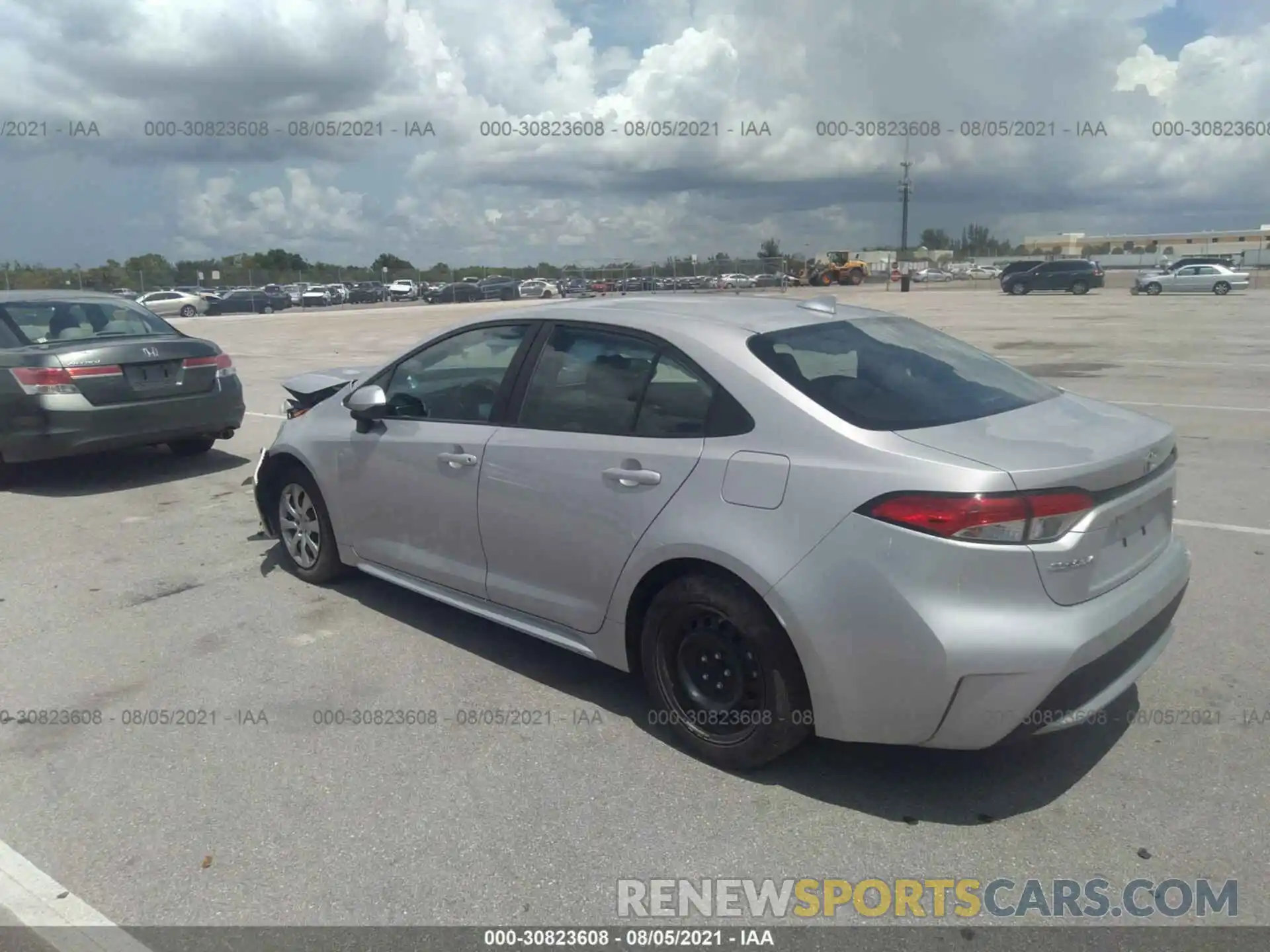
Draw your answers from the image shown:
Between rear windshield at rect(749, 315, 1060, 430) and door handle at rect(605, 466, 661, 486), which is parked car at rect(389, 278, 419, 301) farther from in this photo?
door handle at rect(605, 466, 661, 486)

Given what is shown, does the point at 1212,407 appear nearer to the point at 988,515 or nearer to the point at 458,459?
the point at 988,515

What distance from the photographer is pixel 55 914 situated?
292cm

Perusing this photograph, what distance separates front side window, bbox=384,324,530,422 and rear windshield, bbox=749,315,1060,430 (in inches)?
50.0

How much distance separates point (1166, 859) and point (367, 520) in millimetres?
3663

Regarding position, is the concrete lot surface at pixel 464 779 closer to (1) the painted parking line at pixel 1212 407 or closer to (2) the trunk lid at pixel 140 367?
(2) the trunk lid at pixel 140 367

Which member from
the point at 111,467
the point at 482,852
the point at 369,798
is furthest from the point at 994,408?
the point at 111,467

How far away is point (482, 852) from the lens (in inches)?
124

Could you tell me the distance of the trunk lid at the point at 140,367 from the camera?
7590 millimetres

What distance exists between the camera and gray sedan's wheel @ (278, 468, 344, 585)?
5.38m

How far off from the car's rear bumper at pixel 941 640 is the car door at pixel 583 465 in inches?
28.4

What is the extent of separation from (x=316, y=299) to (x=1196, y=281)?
47.2 metres

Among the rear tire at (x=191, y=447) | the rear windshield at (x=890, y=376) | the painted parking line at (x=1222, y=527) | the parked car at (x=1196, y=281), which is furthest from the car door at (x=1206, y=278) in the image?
the rear windshield at (x=890, y=376)

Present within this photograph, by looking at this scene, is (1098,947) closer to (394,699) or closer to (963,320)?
(394,699)

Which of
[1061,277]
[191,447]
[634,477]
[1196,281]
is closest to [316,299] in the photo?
[1061,277]
